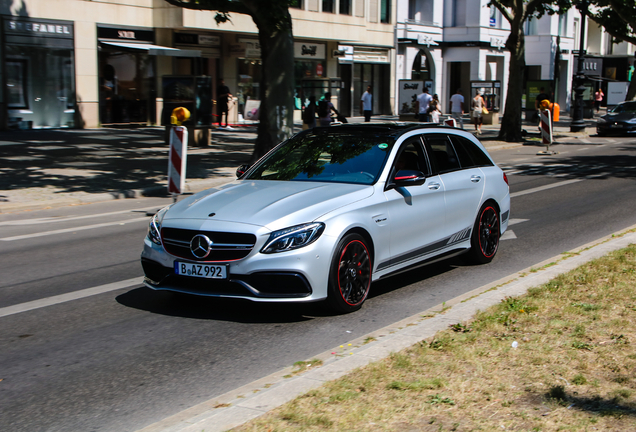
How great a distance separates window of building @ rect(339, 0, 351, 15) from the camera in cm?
3838

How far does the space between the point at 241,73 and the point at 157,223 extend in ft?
94.9

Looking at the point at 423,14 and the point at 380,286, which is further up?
the point at 423,14

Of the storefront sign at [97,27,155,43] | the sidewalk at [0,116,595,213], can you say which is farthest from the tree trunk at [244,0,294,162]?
the storefront sign at [97,27,155,43]

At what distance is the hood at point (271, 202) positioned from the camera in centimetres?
582

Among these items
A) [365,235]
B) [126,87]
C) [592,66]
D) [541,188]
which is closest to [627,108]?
[541,188]

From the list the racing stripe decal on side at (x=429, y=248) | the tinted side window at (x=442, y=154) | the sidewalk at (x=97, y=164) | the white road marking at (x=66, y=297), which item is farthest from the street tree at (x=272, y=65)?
the white road marking at (x=66, y=297)

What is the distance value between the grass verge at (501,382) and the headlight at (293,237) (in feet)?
4.25

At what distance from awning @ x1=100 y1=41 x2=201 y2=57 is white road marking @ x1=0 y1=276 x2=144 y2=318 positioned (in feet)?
72.9

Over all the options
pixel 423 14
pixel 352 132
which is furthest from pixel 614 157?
pixel 423 14

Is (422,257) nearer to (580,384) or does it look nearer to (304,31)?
(580,384)

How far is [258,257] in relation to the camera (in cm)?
566

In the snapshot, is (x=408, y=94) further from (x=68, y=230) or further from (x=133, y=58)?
(x=68, y=230)

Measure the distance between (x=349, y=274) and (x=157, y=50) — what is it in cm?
2405

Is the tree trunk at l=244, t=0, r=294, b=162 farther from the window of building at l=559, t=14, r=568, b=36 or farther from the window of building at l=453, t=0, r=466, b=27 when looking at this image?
the window of building at l=559, t=14, r=568, b=36
